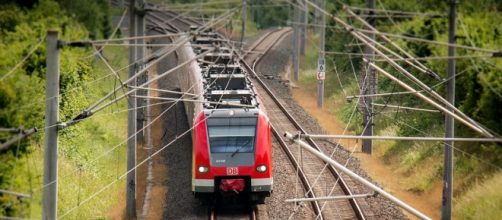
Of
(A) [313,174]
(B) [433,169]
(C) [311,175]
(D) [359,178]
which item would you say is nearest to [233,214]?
(C) [311,175]

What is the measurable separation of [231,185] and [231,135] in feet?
4.06

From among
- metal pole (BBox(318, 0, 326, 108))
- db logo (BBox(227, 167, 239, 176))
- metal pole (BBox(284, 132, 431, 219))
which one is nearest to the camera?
metal pole (BBox(284, 132, 431, 219))

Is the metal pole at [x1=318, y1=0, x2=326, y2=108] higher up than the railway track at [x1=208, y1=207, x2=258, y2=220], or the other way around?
the metal pole at [x1=318, y1=0, x2=326, y2=108]

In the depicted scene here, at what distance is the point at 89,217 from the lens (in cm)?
2102

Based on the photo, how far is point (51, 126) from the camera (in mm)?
13930

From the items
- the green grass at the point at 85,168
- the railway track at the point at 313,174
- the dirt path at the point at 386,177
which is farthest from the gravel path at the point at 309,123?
the green grass at the point at 85,168

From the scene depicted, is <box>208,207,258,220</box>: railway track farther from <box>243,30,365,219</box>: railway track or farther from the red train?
<box>243,30,365,219</box>: railway track

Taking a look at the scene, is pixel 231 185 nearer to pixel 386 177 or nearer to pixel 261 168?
pixel 261 168

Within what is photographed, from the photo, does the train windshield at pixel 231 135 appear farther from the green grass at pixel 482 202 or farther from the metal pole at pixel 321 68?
the metal pole at pixel 321 68

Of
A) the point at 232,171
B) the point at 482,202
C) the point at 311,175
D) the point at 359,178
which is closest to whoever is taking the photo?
the point at 359,178

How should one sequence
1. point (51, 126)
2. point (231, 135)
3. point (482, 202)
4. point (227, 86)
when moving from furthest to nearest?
point (227, 86), point (482, 202), point (231, 135), point (51, 126)

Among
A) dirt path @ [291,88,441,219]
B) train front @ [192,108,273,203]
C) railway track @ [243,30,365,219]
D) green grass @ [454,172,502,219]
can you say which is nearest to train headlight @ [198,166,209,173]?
train front @ [192,108,273,203]

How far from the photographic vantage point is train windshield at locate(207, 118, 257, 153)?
2039 centimetres

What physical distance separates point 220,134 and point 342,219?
3767 mm
